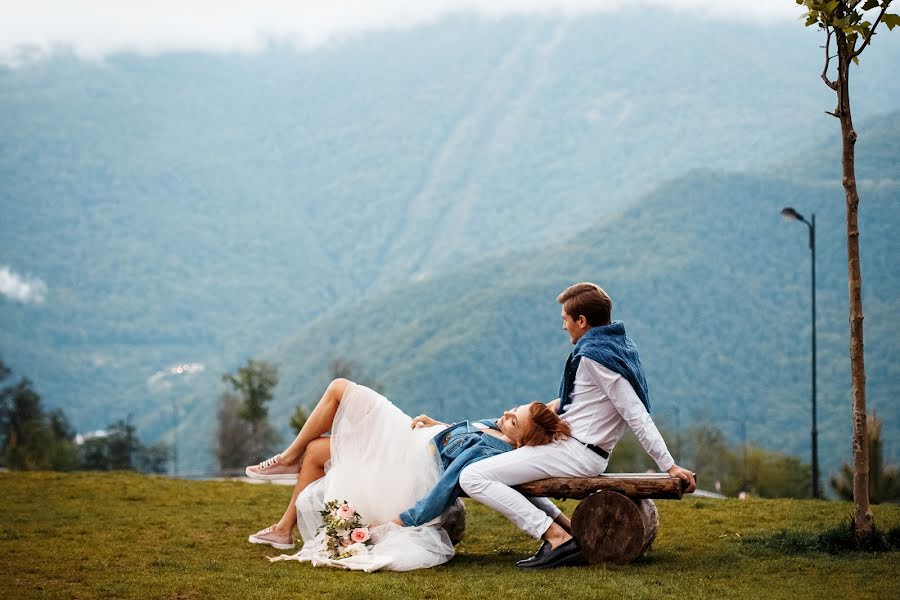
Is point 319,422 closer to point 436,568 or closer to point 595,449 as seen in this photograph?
point 436,568

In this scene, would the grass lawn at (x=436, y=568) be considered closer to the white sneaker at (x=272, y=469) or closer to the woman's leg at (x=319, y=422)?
the white sneaker at (x=272, y=469)

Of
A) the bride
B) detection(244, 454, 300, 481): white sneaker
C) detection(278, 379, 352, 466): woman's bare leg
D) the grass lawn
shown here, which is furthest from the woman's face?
detection(244, 454, 300, 481): white sneaker

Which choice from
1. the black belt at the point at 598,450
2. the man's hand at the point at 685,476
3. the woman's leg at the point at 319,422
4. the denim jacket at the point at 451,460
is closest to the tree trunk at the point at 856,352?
the man's hand at the point at 685,476

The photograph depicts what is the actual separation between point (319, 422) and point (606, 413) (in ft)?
7.32

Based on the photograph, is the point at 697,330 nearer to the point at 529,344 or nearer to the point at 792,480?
the point at 529,344

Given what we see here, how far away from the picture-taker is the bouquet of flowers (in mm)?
7766

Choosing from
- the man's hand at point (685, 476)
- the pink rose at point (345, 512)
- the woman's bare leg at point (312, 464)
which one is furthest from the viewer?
the woman's bare leg at point (312, 464)

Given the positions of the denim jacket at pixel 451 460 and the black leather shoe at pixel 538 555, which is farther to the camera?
the denim jacket at pixel 451 460

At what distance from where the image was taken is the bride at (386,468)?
7656 millimetres

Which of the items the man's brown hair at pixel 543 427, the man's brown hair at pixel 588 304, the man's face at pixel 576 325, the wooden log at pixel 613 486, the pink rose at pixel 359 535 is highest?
the man's brown hair at pixel 588 304

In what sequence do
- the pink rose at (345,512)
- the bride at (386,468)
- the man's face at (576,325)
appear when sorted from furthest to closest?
the pink rose at (345,512) → the bride at (386,468) → the man's face at (576,325)

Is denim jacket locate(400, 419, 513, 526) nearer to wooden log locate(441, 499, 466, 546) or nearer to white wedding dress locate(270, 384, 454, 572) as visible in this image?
white wedding dress locate(270, 384, 454, 572)

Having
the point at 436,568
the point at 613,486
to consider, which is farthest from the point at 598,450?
the point at 436,568

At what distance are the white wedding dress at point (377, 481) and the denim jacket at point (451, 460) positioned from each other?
0.27ft
